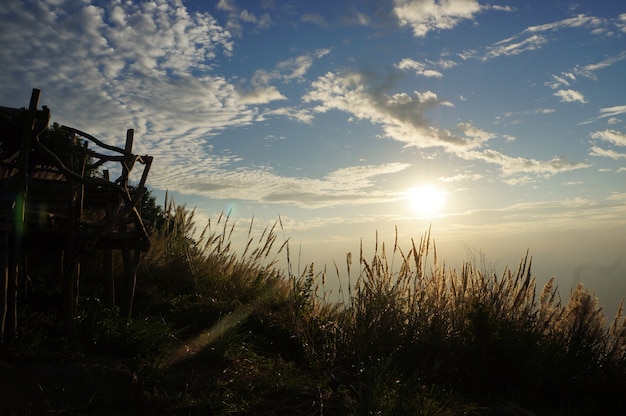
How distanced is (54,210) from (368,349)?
429cm

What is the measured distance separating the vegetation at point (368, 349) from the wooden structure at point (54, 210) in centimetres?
43

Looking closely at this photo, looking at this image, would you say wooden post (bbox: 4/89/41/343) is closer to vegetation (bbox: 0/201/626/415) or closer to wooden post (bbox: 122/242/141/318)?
vegetation (bbox: 0/201/626/415)

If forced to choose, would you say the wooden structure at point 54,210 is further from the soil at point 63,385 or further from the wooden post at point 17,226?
the soil at point 63,385

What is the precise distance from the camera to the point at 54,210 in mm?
6852

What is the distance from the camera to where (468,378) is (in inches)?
232

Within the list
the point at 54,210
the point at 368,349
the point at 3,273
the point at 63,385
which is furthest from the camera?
the point at 54,210

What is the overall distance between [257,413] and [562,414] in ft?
9.40

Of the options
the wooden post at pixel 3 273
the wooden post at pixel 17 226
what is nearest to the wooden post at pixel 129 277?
the wooden post at pixel 17 226

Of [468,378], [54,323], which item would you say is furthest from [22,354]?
[468,378]

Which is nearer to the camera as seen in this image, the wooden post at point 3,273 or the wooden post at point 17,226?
the wooden post at point 3,273

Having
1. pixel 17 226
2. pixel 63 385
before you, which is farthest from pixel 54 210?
pixel 63 385

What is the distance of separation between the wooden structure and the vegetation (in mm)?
433

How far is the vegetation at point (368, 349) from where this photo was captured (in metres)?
4.44

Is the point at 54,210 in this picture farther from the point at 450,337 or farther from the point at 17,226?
the point at 450,337
